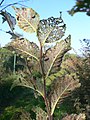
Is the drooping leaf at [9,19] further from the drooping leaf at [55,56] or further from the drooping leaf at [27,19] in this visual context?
the drooping leaf at [55,56]

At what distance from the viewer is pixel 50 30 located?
2.49 metres

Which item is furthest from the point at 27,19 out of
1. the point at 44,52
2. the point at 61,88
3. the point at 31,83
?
the point at 61,88

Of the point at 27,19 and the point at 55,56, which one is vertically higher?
the point at 27,19

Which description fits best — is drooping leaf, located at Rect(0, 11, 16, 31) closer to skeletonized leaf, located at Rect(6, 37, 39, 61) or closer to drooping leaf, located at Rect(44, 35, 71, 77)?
skeletonized leaf, located at Rect(6, 37, 39, 61)

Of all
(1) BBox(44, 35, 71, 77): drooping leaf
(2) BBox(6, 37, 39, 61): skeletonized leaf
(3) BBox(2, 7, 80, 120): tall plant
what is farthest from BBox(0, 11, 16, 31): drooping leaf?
(1) BBox(44, 35, 71, 77): drooping leaf

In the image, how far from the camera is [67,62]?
7582mm

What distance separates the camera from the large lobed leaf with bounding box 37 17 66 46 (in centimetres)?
247

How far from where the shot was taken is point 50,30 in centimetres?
249

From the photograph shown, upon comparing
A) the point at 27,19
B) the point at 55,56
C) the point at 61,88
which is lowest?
the point at 61,88

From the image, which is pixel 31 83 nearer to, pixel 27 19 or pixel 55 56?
pixel 55 56

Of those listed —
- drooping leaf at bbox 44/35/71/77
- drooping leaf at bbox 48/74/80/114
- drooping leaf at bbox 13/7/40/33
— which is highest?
drooping leaf at bbox 13/7/40/33

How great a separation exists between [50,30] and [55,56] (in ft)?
0.77

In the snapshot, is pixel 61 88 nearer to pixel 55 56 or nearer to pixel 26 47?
pixel 55 56

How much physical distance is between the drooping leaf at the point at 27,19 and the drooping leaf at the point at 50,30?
51 mm
